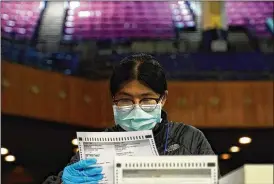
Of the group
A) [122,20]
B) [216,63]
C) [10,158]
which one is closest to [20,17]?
[122,20]

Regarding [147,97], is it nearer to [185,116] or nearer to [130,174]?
[130,174]

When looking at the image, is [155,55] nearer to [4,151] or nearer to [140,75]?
[4,151]

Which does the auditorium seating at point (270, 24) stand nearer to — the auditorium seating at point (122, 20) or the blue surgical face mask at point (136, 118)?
the auditorium seating at point (122, 20)

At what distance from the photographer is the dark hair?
4.89ft

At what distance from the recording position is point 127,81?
149 centimetres

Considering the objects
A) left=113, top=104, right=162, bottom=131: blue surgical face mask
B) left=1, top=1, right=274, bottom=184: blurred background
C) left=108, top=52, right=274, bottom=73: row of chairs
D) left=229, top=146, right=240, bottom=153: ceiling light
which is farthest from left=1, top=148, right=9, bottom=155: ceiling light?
left=113, top=104, right=162, bottom=131: blue surgical face mask

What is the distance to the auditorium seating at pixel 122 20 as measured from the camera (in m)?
6.07

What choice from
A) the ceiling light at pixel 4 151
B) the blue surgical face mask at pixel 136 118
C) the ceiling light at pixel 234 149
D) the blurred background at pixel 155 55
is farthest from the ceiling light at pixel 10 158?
the blue surgical face mask at pixel 136 118

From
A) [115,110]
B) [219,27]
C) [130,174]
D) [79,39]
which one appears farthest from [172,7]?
[130,174]

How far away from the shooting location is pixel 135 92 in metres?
1.47

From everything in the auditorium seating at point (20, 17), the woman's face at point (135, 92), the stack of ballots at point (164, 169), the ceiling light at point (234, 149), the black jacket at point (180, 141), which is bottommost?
the stack of ballots at point (164, 169)

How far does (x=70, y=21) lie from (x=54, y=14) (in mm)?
164

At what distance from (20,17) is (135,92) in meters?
4.56

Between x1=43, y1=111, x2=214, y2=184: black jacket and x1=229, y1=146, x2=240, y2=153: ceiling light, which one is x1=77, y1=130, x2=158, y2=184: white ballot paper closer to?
x1=43, y1=111, x2=214, y2=184: black jacket
